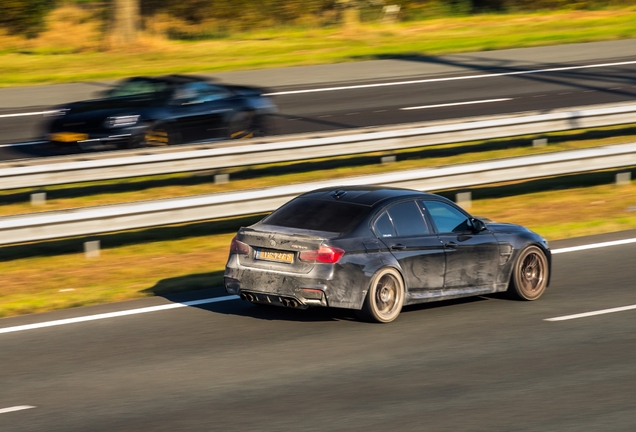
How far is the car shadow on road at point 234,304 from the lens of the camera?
1072 centimetres

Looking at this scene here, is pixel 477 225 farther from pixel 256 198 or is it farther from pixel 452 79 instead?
pixel 452 79

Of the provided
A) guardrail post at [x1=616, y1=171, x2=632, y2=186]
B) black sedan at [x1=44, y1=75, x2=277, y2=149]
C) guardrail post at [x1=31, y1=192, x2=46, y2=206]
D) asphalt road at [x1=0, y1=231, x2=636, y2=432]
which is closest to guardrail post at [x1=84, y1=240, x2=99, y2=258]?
asphalt road at [x1=0, y1=231, x2=636, y2=432]

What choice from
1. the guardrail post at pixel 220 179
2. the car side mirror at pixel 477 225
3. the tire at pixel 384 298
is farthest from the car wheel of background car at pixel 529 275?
the guardrail post at pixel 220 179

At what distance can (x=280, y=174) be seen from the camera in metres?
19.0

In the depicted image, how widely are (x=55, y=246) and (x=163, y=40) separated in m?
21.5

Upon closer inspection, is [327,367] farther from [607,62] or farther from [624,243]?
[607,62]

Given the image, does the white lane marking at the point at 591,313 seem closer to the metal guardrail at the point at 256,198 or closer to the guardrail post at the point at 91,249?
the metal guardrail at the point at 256,198

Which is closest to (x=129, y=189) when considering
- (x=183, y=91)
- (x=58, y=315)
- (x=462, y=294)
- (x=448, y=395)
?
(x=183, y=91)

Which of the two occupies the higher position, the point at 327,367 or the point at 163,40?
the point at 163,40

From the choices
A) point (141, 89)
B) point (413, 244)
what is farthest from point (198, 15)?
point (413, 244)

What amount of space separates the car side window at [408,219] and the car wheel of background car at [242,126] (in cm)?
932

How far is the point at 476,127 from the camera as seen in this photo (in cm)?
1856

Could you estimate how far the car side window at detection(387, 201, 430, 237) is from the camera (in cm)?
1058

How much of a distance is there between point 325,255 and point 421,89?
60.5ft
